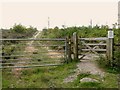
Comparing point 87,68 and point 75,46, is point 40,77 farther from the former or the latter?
point 75,46

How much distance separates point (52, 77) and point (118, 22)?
17.0 ft

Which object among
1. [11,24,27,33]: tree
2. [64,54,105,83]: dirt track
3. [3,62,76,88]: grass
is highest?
[11,24,27,33]: tree

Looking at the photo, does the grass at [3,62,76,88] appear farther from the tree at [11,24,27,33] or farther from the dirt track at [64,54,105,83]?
the tree at [11,24,27,33]

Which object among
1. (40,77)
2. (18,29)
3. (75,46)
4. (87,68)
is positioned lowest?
(40,77)

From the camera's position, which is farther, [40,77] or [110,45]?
[110,45]

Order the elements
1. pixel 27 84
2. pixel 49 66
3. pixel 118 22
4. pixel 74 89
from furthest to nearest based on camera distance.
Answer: pixel 118 22
pixel 49 66
pixel 27 84
pixel 74 89

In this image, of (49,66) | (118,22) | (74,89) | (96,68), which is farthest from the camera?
(118,22)

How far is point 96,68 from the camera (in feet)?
42.0

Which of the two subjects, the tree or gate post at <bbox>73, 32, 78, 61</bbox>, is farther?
the tree

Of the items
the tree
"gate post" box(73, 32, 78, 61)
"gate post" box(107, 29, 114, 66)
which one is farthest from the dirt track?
the tree

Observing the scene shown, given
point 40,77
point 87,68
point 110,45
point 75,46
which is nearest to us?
point 40,77

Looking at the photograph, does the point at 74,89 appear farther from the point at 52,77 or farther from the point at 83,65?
the point at 83,65

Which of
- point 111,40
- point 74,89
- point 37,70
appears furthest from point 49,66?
point 74,89

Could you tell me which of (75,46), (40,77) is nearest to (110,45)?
(75,46)
